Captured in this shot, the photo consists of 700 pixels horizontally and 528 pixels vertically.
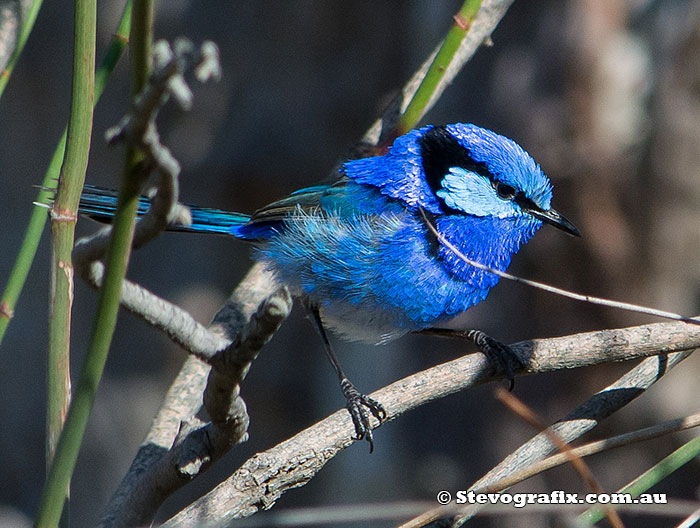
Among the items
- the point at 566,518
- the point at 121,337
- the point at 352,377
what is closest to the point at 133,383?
the point at 121,337

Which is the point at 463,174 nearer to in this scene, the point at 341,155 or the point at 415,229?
the point at 415,229

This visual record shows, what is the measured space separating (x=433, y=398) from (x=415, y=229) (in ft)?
2.55

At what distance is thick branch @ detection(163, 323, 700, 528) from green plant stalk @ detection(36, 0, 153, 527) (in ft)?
1.56

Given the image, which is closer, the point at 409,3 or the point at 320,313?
the point at 320,313

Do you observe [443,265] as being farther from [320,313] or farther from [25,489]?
[25,489]

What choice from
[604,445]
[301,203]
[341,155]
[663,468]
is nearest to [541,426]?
[604,445]

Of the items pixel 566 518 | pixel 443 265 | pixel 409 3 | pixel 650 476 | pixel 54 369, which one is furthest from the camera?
pixel 409 3

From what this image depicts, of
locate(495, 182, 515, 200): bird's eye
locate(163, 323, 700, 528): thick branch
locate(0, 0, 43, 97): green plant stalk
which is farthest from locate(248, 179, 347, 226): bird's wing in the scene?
locate(0, 0, 43, 97): green plant stalk

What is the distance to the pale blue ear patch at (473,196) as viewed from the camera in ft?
7.48

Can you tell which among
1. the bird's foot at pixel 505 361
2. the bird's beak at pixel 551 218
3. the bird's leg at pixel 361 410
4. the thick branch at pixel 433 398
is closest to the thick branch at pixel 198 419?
the thick branch at pixel 433 398

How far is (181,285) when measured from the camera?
14.7 feet

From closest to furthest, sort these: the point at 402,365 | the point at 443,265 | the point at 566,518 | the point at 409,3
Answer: the point at 566,518
the point at 443,265
the point at 409,3
the point at 402,365

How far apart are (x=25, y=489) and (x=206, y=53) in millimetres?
4512

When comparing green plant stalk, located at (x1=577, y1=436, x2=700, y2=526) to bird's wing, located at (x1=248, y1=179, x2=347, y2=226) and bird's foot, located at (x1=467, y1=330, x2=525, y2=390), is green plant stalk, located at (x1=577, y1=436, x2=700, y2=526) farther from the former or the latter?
bird's wing, located at (x1=248, y1=179, x2=347, y2=226)
